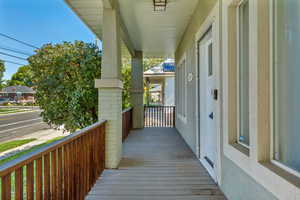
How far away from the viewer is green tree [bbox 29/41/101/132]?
4.80m

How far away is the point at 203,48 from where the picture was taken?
138 inches

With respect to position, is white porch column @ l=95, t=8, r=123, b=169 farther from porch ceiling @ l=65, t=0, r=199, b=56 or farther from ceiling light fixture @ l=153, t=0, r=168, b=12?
ceiling light fixture @ l=153, t=0, r=168, b=12

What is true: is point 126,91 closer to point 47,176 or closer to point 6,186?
point 47,176

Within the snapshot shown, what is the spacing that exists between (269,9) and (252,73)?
1.50 ft

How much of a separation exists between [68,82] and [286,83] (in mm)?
4568

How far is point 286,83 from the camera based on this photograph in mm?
1306

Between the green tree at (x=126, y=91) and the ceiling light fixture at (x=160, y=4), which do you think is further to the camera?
the green tree at (x=126, y=91)

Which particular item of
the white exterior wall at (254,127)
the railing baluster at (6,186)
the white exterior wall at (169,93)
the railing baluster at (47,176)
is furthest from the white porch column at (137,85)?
the white exterior wall at (169,93)

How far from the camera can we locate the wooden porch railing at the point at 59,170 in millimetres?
1196

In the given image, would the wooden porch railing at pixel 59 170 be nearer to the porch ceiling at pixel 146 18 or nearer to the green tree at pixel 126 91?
the porch ceiling at pixel 146 18

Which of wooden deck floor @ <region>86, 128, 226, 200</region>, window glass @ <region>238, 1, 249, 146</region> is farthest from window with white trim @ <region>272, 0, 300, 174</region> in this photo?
wooden deck floor @ <region>86, 128, 226, 200</region>

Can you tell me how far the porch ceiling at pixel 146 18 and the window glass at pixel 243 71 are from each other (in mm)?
1688

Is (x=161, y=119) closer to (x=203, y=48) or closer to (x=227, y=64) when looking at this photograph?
(x=203, y=48)

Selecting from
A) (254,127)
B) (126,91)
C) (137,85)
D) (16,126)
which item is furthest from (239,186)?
(16,126)
